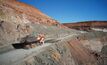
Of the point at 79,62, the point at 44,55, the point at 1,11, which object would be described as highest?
the point at 1,11

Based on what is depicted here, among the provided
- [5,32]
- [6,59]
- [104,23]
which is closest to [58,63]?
[6,59]

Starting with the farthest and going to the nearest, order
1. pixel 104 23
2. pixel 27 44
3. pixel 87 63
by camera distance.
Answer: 1. pixel 104 23
2. pixel 87 63
3. pixel 27 44

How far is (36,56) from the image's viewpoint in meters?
8.65

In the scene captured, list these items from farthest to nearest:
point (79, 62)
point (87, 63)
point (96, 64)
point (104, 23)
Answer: point (104, 23) < point (96, 64) < point (87, 63) < point (79, 62)

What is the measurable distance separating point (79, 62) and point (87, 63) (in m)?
1.45

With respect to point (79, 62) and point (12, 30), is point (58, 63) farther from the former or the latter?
point (12, 30)

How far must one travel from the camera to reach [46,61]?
8.83 m

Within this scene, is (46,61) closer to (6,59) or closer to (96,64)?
(6,59)

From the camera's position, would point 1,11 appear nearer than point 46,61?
No

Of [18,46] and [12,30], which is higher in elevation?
[12,30]

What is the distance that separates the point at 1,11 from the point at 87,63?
13.9 metres

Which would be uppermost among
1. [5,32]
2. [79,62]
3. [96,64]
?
[5,32]

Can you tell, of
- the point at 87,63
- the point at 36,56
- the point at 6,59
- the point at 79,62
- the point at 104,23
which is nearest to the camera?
the point at 6,59

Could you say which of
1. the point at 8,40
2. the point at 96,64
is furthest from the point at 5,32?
the point at 96,64
